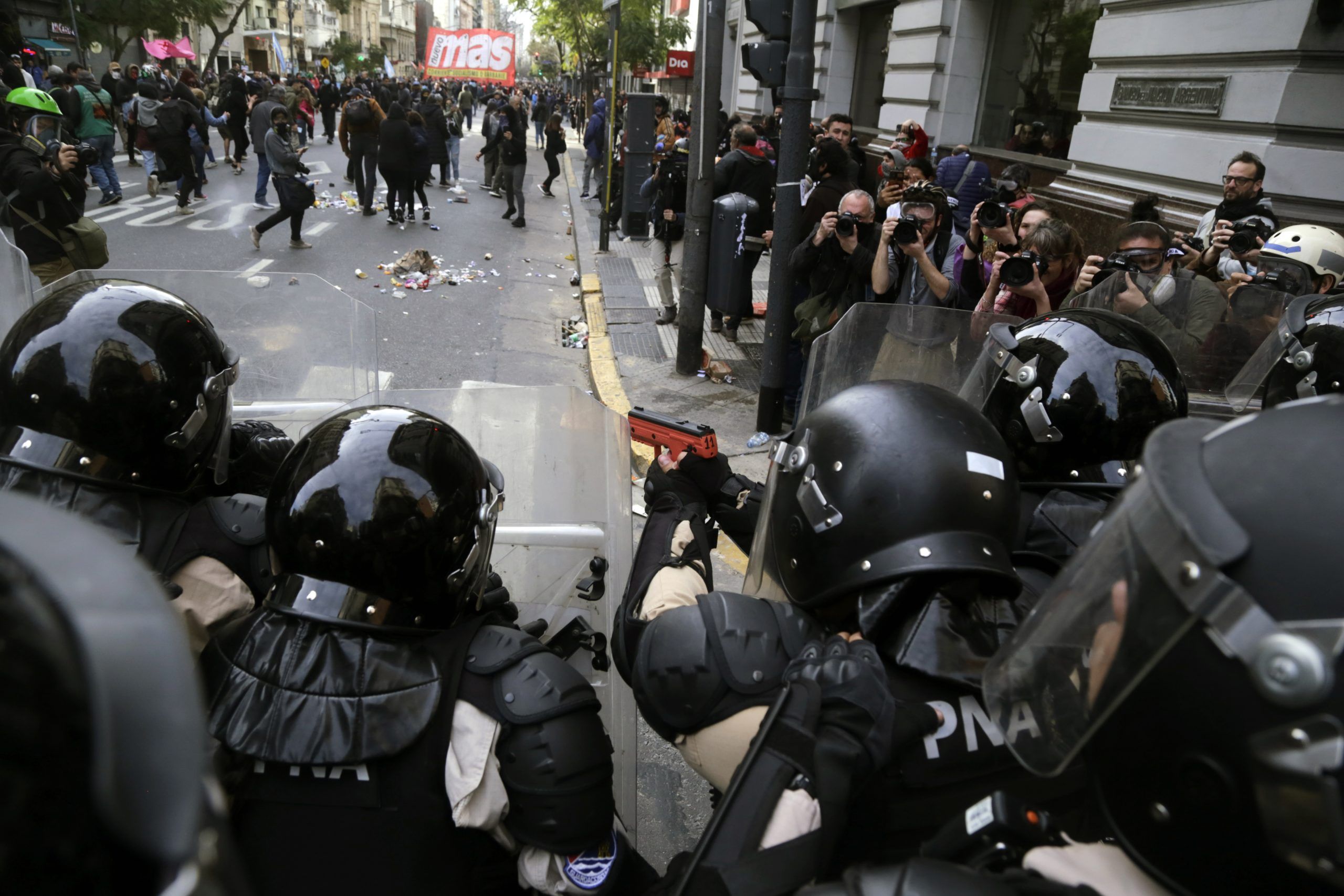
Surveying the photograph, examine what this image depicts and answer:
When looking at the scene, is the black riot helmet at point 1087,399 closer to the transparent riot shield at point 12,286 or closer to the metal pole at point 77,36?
the transparent riot shield at point 12,286

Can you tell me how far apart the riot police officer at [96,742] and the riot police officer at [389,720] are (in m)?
0.86

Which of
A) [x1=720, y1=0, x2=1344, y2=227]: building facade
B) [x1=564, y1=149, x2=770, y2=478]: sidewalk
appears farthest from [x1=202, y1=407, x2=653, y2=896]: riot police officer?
[x1=720, y1=0, x2=1344, y2=227]: building facade

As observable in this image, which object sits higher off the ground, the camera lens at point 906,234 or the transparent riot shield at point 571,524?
the camera lens at point 906,234

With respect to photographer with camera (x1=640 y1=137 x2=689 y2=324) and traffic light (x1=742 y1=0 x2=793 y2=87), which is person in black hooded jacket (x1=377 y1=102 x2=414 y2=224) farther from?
traffic light (x1=742 y1=0 x2=793 y2=87)

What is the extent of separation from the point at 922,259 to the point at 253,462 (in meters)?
3.18

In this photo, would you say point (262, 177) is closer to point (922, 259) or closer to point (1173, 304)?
point (922, 259)

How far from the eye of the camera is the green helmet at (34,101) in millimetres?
7715

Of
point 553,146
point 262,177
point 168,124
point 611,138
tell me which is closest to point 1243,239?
point 611,138

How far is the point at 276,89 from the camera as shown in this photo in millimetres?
21297

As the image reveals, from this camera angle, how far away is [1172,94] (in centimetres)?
643

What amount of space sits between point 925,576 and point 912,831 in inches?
15.4

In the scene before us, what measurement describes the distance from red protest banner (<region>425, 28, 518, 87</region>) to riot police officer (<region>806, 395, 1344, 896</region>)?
28923 millimetres

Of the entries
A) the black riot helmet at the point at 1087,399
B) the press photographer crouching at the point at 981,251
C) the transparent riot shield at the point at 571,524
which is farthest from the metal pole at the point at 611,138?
the black riot helmet at the point at 1087,399

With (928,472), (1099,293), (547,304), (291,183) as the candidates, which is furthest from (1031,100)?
(928,472)
